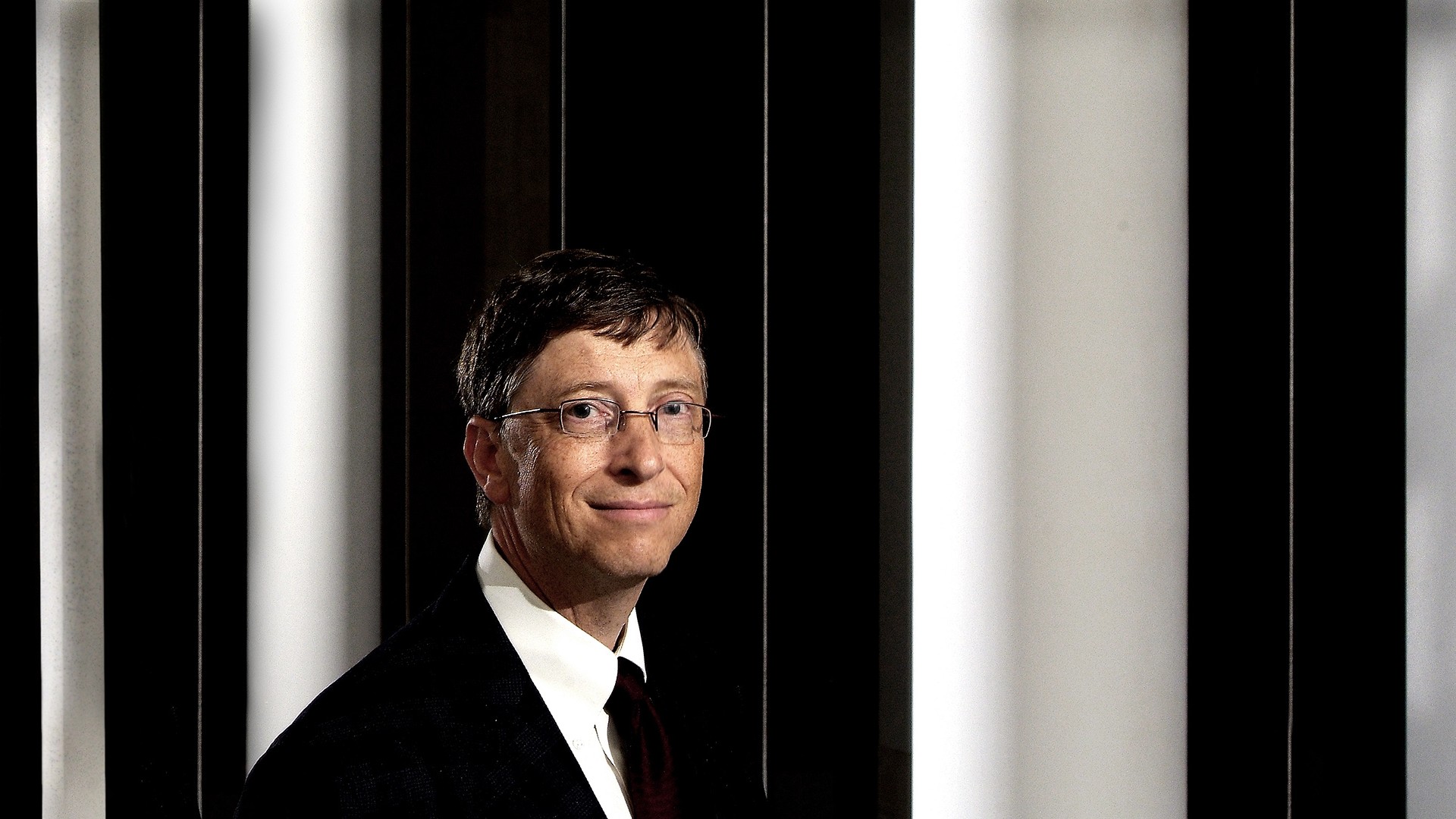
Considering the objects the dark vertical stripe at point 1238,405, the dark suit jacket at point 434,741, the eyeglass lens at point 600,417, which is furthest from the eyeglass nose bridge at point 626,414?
the dark vertical stripe at point 1238,405

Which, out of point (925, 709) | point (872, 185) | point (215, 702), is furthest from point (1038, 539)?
point (215, 702)

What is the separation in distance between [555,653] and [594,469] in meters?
0.21

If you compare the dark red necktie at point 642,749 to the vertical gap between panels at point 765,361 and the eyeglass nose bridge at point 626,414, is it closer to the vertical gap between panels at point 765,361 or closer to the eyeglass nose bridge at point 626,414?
the eyeglass nose bridge at point 626,414

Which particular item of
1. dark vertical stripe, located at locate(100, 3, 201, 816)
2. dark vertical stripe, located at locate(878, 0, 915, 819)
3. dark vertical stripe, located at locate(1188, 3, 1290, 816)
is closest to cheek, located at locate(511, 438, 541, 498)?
dark vertical stripe, located at locate(878, 0, 915, 819)

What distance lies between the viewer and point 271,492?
1627 millimetres

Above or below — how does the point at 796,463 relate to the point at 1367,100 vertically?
below

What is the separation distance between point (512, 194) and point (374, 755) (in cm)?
90

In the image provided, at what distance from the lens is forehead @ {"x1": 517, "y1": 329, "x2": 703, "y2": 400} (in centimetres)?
115

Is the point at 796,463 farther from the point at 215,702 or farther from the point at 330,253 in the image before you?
the point at 215,702

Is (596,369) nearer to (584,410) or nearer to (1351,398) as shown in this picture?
(584,410)

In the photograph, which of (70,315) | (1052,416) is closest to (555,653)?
(1052,416)

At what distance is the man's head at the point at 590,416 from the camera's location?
3.78 feet

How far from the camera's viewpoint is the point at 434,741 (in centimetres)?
106

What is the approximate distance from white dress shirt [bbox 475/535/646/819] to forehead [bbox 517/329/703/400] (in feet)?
0.73
